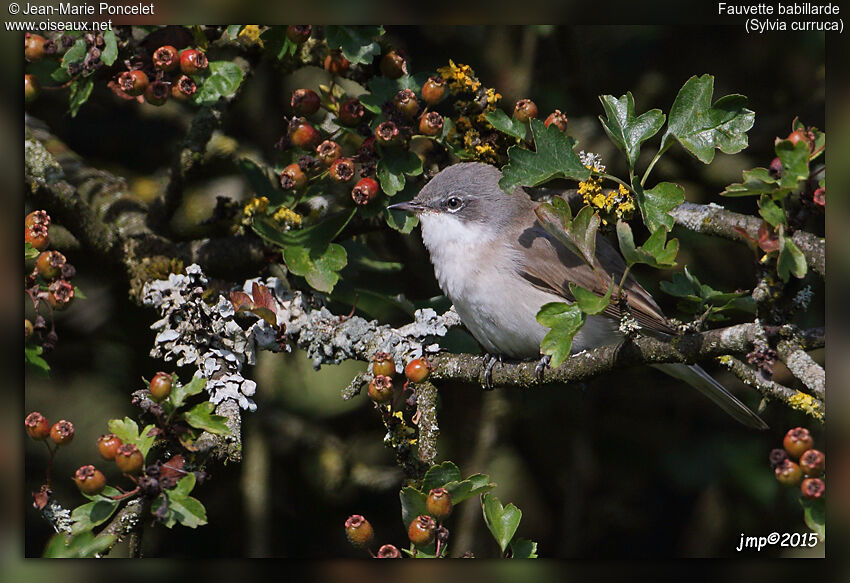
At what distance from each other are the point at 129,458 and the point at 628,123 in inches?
58.8

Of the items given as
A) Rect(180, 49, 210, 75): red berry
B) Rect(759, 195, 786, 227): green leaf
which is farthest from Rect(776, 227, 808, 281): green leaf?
Rect(180, 49, 210, 75): red berry

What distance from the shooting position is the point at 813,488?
188 cm

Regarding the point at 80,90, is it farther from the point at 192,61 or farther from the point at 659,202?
the point at 659,202

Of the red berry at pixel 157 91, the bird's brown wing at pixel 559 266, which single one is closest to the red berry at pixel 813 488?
the bird's brown wing at pixel 559 266

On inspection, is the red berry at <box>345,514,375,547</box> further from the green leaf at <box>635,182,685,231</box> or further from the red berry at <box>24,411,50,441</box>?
the green leaf at <box>635,182,685,231</box>

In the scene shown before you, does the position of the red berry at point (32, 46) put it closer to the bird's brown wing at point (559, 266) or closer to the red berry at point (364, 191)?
the red berry at point (364, 191)

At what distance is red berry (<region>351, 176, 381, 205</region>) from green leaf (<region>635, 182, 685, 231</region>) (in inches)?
34.5

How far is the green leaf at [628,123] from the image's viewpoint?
199 cm

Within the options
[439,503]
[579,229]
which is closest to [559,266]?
[579,229]

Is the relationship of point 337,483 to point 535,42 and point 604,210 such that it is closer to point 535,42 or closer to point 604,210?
point 604,210

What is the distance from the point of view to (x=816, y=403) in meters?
1.92

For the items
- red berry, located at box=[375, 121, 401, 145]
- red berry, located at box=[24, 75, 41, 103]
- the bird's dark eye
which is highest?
red berry, located at box=[24, 75, 41, 103]

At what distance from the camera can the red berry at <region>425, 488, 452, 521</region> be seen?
1985mm

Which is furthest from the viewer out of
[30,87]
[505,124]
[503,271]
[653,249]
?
[503,271]
